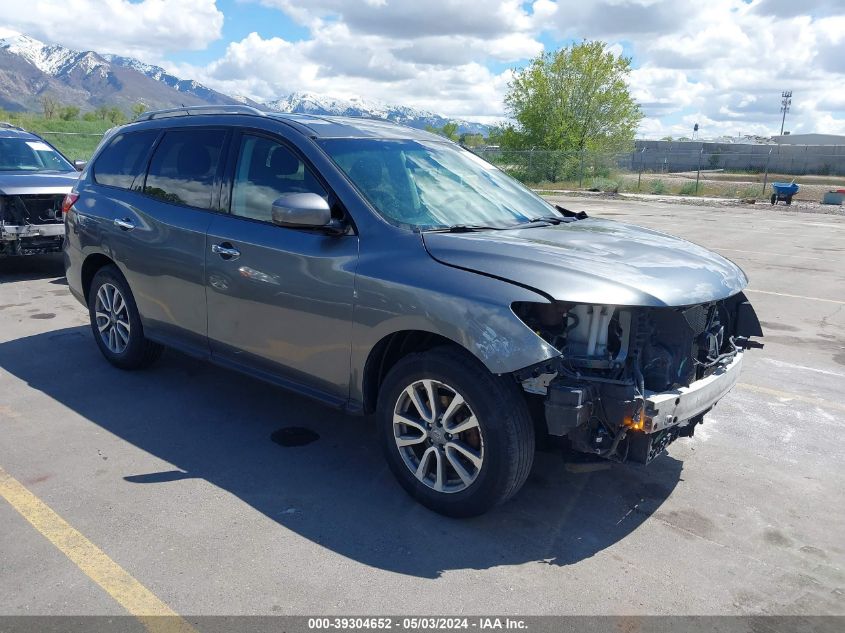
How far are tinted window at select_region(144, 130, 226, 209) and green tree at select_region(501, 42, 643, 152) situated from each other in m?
41.1

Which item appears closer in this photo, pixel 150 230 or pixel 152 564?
pixel 152 564

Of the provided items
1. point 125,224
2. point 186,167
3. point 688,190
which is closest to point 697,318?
point 186,167

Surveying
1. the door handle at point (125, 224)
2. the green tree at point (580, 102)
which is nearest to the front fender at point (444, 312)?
the door handle at point (125, 224)

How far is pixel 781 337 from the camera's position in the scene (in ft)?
23.6

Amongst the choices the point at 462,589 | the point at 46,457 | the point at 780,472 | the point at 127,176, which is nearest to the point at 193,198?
the point at 127,176

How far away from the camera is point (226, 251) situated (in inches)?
169

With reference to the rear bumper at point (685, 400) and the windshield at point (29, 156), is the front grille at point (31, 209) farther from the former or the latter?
the rear bumper at point (685, 400)

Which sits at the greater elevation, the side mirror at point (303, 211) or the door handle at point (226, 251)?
the side mirror at point (303, 211)

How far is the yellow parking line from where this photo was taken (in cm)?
276

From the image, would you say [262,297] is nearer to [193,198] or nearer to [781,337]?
[193,198]

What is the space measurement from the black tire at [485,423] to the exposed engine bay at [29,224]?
7.14 m

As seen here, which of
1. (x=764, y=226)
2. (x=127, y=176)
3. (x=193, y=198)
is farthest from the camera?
(x=764, y=226)

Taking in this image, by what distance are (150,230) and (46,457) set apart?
1.63m

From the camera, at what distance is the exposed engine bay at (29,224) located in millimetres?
8742
